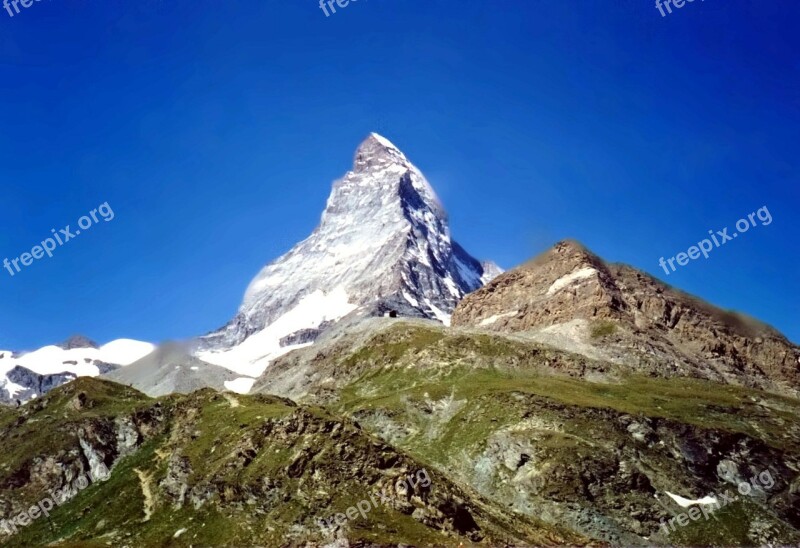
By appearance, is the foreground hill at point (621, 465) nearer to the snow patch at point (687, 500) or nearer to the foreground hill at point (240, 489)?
the snow patch at point (687, 500)

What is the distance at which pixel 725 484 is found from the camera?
555ft

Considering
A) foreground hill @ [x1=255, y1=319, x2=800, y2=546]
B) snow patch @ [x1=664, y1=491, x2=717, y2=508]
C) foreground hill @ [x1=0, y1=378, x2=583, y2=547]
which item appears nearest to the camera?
foreground hill @ [x1=0, y1=378, x2=583, y2=547]

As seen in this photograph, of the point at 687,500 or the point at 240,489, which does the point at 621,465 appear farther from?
the point at 240,489

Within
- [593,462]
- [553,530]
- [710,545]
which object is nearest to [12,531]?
[553,530]

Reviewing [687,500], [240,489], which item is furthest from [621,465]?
[240,489]

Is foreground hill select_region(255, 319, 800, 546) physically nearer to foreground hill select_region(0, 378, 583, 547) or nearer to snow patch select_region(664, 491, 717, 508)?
snow patch select_region(664, 491, 717, 508)

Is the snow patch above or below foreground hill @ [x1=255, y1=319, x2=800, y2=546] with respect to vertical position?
below

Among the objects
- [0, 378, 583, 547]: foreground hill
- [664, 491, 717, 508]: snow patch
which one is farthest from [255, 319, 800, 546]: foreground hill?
[0, 378, 583, 547]: foreground hill

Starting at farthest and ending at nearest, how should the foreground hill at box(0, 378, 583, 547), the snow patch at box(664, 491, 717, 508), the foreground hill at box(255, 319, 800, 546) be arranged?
1. the snow patch at box(664, 491, 717, 508)
2. the foreground hill at box(255, 319, 800, 546)
3. the foreground hill at box(0, 378, 583, 547)

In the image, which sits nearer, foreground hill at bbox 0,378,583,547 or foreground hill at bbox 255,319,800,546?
foreground hill at bbox 0,378,583,547

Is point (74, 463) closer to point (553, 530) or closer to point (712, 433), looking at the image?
point (553, 530)

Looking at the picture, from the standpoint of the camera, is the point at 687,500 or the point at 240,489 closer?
the point at 240,489

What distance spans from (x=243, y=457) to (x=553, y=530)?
64.0m

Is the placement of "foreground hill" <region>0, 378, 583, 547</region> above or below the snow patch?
above
